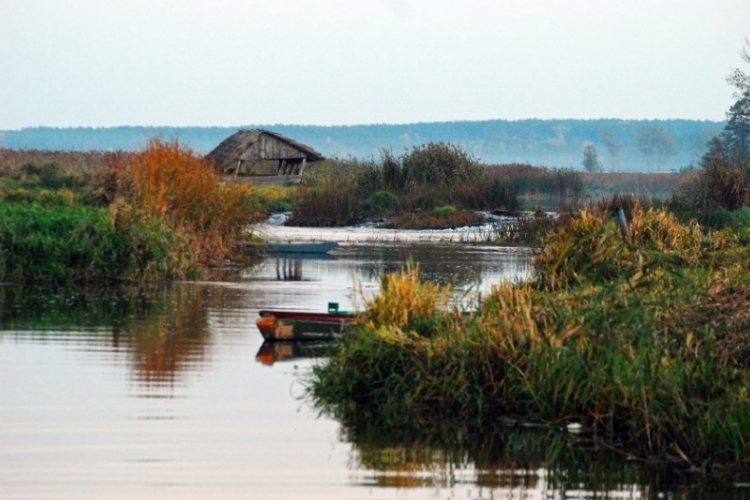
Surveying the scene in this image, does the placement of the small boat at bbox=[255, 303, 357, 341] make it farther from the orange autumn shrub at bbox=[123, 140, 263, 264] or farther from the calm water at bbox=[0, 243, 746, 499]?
the orange autumn shrub at bbox=[123, 140, 263, 264]

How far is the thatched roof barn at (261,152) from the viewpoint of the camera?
6006 centimetres

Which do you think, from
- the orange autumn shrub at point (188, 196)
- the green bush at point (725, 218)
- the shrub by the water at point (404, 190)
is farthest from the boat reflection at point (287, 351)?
the shrub by the water at point (404, 190)

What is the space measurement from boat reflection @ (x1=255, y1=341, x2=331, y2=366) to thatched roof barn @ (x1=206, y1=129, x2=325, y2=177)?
41.1m

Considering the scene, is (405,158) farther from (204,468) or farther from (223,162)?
(204,468)

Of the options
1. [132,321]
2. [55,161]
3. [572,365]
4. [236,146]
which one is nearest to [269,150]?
[236,146]

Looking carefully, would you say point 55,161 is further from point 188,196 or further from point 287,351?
point 287,351

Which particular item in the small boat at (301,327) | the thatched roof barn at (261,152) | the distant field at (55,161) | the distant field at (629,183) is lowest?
the distant field at (629,183)

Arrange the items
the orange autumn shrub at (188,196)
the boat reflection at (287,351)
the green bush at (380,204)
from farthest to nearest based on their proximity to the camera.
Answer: the green bush at (380,204)
the orange autumn shrub at (188,196)
the boat reflection at (287,351)

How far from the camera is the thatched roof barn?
6006 centimetres

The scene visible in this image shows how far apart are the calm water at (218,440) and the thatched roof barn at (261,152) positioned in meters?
41.7

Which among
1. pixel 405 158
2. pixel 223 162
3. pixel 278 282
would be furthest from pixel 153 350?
pixel 223 162

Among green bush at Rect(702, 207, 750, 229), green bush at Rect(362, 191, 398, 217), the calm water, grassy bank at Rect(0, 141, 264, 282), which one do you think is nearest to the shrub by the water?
green bush at Rect(362, 191, 398, 217)

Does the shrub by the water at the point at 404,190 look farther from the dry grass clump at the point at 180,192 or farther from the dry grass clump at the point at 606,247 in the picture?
the dry grass clump at the point at 606,247

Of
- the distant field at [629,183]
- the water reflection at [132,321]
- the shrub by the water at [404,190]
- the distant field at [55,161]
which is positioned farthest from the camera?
the distant field at [629,183]
